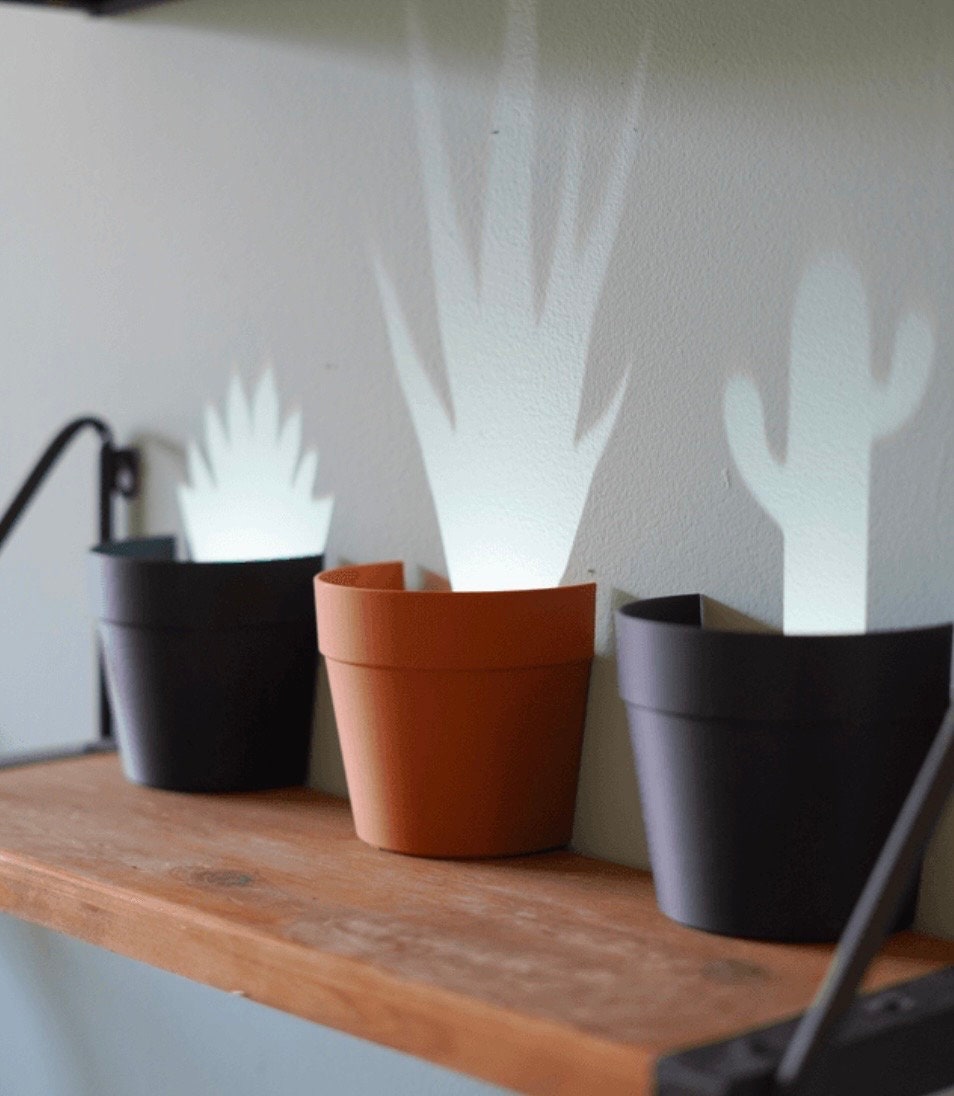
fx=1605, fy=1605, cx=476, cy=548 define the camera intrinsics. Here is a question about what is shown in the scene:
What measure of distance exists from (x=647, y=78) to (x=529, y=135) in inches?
4.7

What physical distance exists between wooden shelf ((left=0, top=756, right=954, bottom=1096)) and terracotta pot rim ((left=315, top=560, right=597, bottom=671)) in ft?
0.51

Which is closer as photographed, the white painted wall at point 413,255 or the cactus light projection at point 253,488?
the white painted wall at point 413,255

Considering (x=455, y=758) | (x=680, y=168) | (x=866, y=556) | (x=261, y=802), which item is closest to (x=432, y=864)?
(x=455, y=758)

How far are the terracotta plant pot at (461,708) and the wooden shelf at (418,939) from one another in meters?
0.03

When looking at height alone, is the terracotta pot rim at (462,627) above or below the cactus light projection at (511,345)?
below

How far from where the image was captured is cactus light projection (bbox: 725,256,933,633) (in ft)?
3.45

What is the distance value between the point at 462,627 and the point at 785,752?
281 millimetres

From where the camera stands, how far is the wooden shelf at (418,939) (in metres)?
0.85

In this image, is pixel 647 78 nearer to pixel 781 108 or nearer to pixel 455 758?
pixel 781 108

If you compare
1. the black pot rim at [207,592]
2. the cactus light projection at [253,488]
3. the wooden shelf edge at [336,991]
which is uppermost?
the cactus light projection at [253,488]

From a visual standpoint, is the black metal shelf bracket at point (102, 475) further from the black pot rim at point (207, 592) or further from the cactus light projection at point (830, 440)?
the cactus light projection at point (830, 440)

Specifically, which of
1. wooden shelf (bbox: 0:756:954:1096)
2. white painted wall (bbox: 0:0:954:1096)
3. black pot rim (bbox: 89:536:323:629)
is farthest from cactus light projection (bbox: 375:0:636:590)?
wooden shelf (bbox: 0:756:954:1096)

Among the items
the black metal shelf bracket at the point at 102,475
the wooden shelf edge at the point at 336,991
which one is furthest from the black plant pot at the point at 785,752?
the black metal shelf bracket at the point at 102,475

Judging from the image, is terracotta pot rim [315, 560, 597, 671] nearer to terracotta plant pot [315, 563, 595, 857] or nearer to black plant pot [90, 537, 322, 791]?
terracotta plant pot [315, 563, 595, 857]
